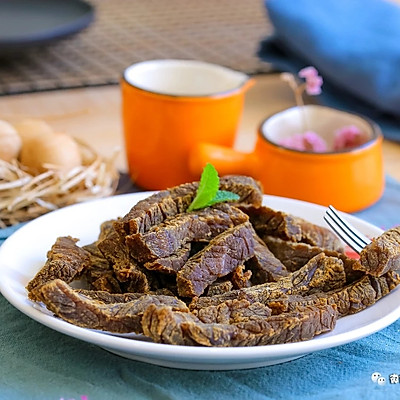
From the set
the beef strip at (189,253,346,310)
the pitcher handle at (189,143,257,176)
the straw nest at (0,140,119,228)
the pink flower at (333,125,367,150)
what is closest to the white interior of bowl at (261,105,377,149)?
the pink flower at (333,125,367,150)

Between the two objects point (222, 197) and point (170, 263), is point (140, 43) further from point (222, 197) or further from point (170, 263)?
point (170, 263)

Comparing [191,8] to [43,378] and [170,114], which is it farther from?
[43,378]

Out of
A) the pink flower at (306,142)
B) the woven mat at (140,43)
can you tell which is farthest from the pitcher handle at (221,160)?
the woven mat at (140,43)

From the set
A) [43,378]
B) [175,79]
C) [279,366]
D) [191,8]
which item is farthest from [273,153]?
[191,8]

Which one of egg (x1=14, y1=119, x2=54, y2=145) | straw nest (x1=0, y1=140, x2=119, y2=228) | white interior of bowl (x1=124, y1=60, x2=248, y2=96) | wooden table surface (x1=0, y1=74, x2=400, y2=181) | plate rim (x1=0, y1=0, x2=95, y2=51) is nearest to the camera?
straw nest (x1=0, y1=140, x2=119, y2=228)

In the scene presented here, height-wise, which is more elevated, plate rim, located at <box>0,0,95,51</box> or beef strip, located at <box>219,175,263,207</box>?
beef strip, located at <box>219,175,263,207</box>

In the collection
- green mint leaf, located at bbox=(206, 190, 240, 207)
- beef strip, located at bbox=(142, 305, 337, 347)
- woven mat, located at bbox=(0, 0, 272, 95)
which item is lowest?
woven mat, located at bbox=(0, 0, 272, 95)

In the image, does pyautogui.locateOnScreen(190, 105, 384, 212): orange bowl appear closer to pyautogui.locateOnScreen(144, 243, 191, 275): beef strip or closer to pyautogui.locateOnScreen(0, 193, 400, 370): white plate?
pyautogui.locateOnScreen(0, 193, 400, 370): white plate

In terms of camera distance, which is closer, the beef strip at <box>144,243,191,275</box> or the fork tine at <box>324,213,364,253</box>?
the beef strip at <box>144,243,191,275</box>
